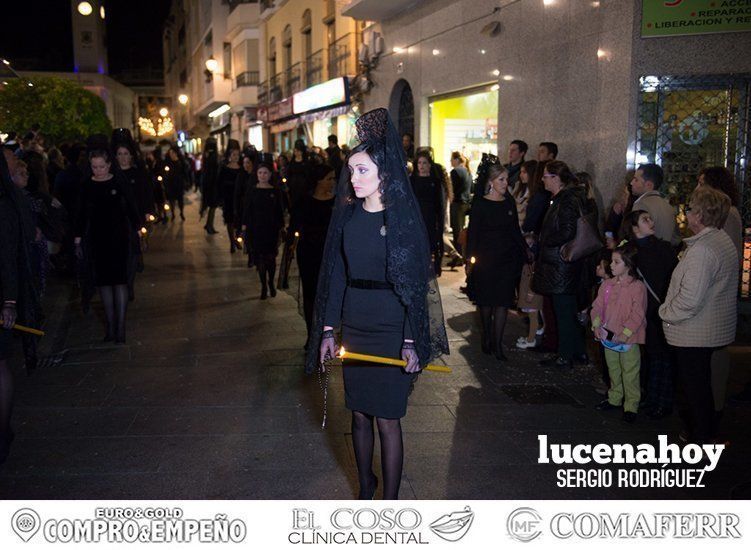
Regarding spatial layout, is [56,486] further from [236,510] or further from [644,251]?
[644,251]

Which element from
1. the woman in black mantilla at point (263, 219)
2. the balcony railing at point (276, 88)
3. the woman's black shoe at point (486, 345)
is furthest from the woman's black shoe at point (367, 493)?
the balcony railing at point (276, 88)

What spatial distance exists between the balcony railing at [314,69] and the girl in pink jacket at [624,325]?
19.4 meters

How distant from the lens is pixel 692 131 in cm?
913

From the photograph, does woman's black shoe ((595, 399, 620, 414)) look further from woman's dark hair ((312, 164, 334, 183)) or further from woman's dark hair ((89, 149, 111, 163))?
woman's dark hair ((89, 149, 111, 163))

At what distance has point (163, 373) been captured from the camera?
22.2ft

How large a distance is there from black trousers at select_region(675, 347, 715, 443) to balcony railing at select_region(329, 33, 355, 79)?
17.3 m

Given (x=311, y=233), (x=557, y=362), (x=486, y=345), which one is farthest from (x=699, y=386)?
(x=311, y=233)

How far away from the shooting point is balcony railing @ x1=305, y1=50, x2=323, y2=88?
24031 millimetres

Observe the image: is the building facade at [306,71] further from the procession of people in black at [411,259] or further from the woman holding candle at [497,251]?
the woman holding candle at [497,251]

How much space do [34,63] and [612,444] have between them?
80.8 meters

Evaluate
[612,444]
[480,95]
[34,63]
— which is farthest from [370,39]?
[34,63]

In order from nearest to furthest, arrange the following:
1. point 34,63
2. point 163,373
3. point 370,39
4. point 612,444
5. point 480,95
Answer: point 612,444 → point 163,373 → point 480,95 → point 370,39 → point 34,63

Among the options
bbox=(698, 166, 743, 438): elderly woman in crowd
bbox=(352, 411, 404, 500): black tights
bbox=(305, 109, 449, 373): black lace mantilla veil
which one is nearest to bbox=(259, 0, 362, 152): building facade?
bbox=(698, 166, 743, 438): elderly woman in crowd

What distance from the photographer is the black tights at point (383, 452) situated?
12.8 ft
